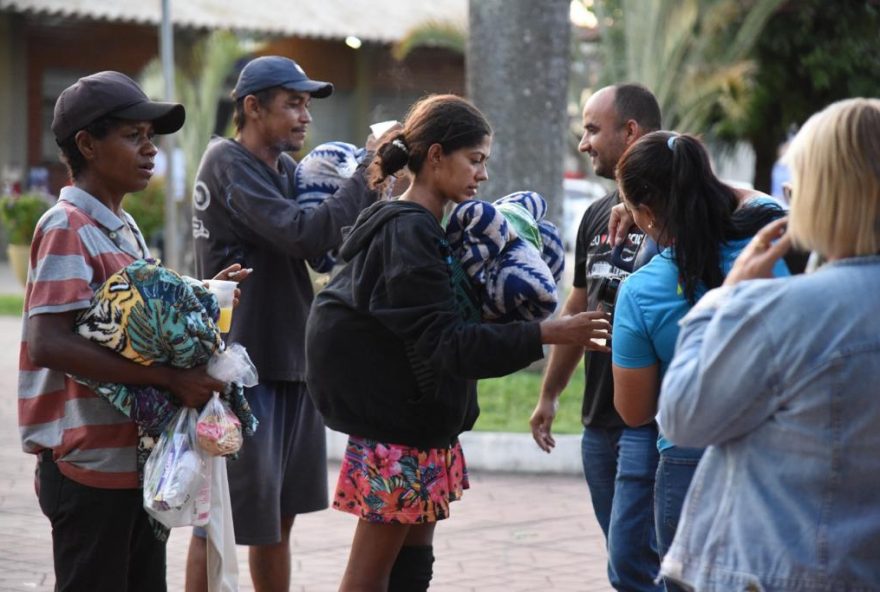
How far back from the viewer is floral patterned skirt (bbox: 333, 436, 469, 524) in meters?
3.85

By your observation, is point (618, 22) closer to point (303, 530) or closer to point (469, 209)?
point (303, 530)

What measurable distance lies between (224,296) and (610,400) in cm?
131

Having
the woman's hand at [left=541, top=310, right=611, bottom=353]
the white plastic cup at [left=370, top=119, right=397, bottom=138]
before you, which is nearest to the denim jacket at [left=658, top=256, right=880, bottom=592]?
the woman's hand at [left=541, top=310, right=611, bottom=353]

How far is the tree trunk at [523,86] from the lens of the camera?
34.8 ft

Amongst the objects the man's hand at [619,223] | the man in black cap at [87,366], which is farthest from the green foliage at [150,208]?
the man in black cap at [87,366]

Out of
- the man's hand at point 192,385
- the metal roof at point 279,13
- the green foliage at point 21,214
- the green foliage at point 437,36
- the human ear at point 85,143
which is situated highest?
the metal roof at point 279,13

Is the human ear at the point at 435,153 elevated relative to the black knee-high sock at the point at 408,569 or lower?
elevated

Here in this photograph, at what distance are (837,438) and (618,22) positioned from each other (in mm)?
14868

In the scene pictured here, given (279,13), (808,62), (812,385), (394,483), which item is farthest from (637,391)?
(279,13)

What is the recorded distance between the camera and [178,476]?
3551 millimetres

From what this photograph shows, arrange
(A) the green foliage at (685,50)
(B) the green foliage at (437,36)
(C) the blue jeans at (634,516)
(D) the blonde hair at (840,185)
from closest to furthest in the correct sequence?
(D) the blonde hair at (840,185)
(C) the blue jeans at (634,516)
(A) the green foliage at (685,50)
(B) the green foliage at (437,36)

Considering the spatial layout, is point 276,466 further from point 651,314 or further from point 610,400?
point 651,314

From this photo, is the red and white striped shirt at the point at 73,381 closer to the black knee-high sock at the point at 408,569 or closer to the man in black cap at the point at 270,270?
the black knee-high sock at the point at 408,569

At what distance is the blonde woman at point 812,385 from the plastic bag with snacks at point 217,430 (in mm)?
1496
